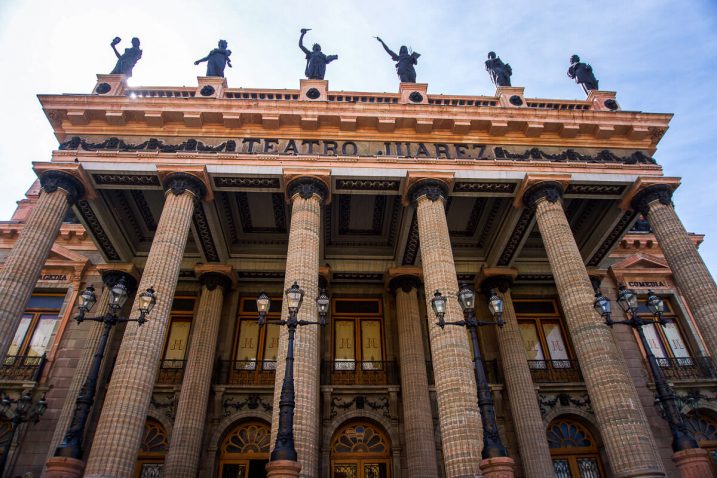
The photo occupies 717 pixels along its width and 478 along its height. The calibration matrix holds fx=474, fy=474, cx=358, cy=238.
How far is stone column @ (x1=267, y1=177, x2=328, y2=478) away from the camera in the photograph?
31.7ft

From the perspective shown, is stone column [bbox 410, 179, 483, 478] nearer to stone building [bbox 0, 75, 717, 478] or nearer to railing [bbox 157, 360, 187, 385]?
stone building [bbox 0, 75, 717, 478]

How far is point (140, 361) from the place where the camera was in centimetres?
1001

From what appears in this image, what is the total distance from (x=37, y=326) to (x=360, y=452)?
11.6 meters

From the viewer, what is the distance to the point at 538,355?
663 inches

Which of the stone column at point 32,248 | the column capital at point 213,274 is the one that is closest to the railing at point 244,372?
the column capital at point 213,274

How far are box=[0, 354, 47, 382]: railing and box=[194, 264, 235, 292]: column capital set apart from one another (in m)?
5.37

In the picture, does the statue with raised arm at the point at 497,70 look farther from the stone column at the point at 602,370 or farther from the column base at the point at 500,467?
the column base at the point at 500,467

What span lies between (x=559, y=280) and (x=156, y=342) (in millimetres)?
9851

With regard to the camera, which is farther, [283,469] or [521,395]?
[521,395]

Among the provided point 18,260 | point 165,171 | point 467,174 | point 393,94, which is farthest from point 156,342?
point 393,94

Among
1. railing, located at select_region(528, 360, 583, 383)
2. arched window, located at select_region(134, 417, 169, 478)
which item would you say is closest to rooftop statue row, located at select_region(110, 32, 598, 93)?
railing, located at select_region(528, 360, 583, 383)

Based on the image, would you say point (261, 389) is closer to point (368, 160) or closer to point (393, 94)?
point (368, 160)

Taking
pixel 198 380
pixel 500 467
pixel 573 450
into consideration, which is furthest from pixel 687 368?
pixel 198 380

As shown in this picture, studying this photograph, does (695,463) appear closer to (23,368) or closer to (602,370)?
(602,370)
